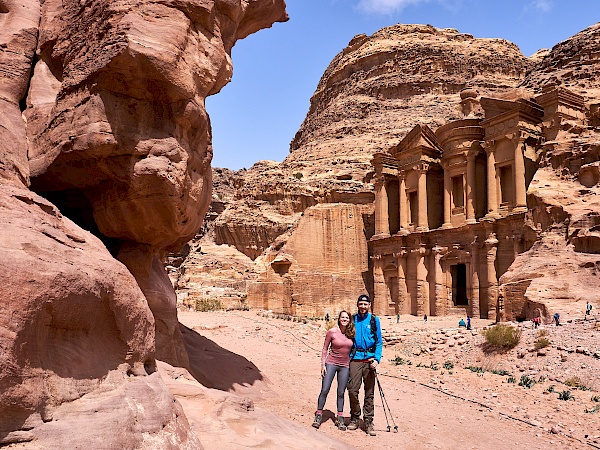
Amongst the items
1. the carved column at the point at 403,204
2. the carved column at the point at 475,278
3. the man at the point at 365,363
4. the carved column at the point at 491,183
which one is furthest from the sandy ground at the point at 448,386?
the carved column at the point at 403,204

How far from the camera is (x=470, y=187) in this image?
31.7 meters

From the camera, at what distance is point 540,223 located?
906 inches

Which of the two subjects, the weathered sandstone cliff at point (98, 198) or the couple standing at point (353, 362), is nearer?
the weathered sandstone cliff at point (98, 198)

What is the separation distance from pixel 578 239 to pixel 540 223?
323 cm

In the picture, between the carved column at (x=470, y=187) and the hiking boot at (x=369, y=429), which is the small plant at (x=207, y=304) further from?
the hiking boot at (x=369, y=429)

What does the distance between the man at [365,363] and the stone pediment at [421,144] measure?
2905 cm

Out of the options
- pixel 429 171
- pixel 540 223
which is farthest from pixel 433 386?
pixel 429 171

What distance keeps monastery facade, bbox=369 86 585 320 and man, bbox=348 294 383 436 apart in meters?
19.1

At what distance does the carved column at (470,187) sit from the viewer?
103 feet

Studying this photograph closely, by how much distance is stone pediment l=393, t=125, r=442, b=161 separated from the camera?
35.3 meters

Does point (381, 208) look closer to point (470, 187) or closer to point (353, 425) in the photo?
point (470, 187)

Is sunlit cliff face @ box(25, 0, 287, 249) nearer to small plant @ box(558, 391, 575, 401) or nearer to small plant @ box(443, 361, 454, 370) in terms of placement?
small plant @ box(558, 391, 575, 401)

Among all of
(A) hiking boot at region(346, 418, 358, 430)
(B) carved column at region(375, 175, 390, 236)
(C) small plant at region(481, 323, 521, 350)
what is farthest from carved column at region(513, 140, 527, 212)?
(A) hiking boot at region(346, 418, 358, 430)

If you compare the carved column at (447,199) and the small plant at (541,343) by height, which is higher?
the carved column at (447,199)
